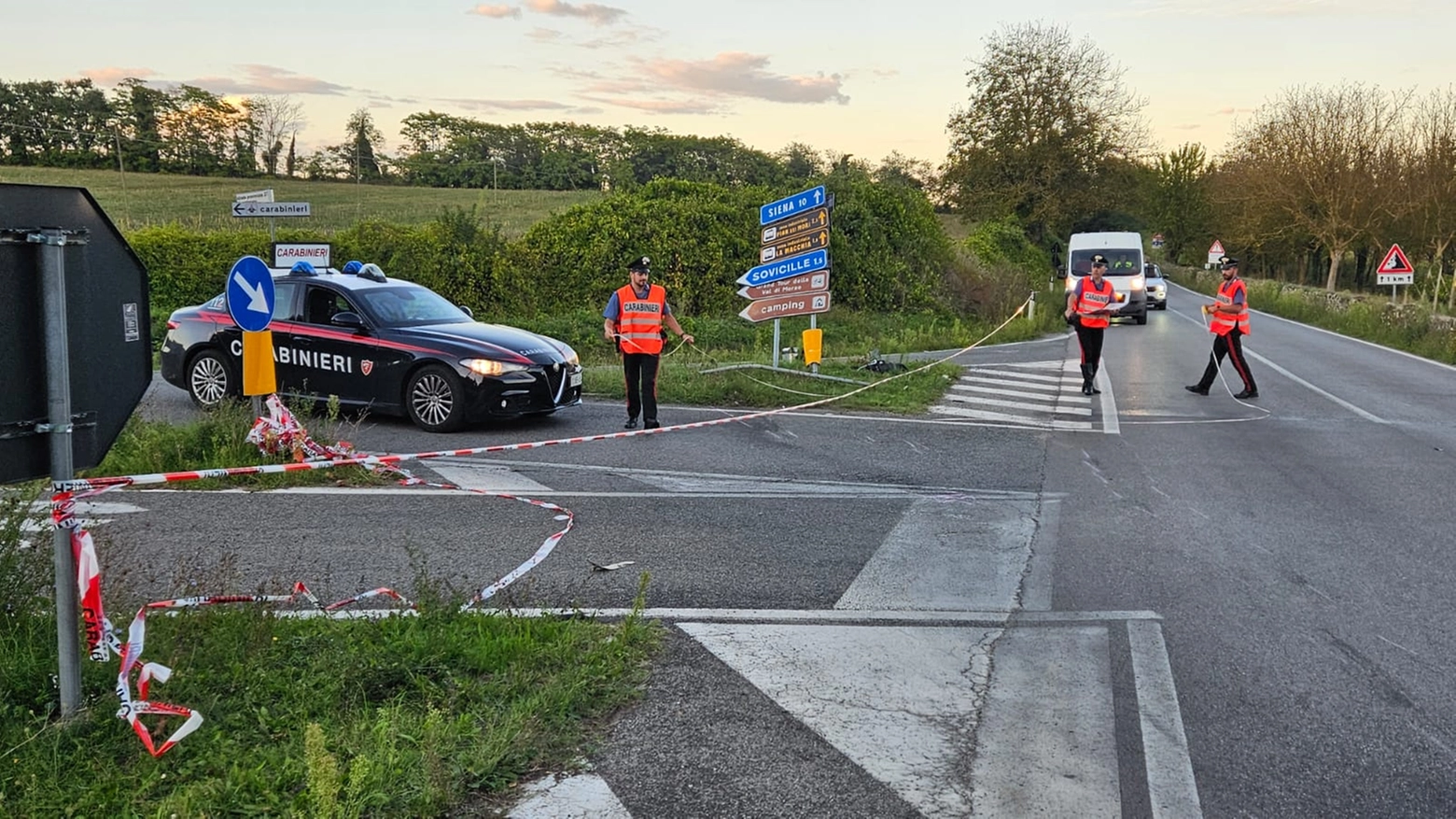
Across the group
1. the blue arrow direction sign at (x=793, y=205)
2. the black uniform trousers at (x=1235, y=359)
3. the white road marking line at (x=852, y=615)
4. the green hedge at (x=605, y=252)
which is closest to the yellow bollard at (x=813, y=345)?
the blue arrow direction sign at (x=793, y=205)

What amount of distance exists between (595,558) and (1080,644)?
2.95 meters

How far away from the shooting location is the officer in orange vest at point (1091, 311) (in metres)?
15.2

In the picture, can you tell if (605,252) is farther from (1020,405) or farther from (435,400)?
(435,400)

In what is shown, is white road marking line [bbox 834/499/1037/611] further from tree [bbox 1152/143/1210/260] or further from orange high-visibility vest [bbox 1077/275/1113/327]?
tree [bbox 1152/143/1210/260]

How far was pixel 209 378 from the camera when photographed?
1273 cm

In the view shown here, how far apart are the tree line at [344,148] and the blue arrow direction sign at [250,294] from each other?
2216 cm

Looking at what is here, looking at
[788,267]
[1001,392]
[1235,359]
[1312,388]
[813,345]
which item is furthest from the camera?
[1312,388]

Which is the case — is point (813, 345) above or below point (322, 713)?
above

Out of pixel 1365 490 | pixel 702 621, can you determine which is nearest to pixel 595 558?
pixel 702 621

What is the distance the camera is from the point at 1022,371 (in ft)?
63.1

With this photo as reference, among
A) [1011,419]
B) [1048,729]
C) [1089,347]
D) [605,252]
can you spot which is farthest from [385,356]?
[605,252]

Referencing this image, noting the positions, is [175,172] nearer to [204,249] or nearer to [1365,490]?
[204,249]

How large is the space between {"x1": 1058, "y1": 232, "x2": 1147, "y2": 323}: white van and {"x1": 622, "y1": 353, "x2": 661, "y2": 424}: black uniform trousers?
22.6 meters

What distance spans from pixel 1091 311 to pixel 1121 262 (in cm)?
1948
